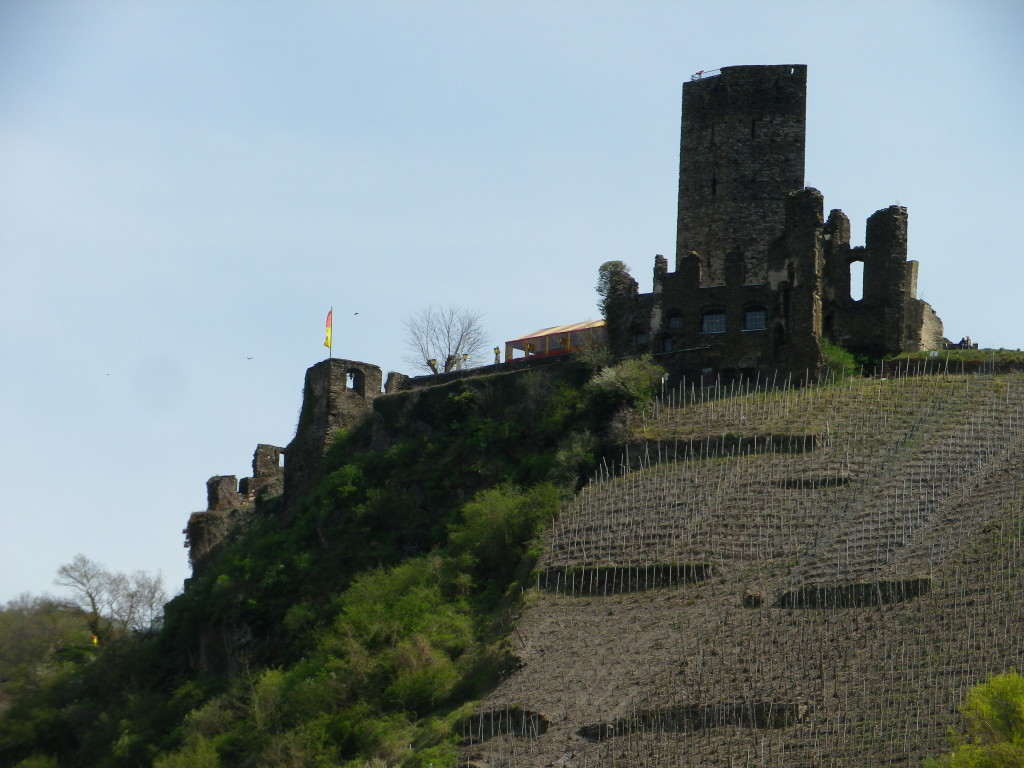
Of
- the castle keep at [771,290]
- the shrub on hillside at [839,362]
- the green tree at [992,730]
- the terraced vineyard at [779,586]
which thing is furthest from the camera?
the castle keep at [771,290]

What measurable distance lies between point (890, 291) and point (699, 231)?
7260mm

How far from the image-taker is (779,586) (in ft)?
146

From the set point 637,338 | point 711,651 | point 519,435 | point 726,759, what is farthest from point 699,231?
point 726,759

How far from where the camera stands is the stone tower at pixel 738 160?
6184 centimetres

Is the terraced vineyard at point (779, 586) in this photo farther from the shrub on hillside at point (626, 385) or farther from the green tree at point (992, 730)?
the green tree at point (992, 730)

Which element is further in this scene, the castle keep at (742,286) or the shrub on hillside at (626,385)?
the castle keep at (742,286)

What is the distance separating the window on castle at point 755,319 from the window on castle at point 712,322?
693 mm

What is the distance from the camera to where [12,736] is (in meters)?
59.6

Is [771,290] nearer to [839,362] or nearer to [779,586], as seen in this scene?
[839,362]

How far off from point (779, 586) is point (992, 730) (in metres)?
11.4

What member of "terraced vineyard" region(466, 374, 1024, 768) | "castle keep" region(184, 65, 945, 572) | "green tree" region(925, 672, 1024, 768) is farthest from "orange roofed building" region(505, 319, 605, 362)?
"green tree" region(925, 672, 1024, 768)

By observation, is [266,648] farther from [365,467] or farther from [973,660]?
[973,660]

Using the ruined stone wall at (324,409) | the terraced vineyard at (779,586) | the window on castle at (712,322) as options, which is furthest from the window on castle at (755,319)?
the ruined stone wall at (324,409)

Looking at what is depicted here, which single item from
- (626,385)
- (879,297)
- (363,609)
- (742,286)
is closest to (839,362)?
(879,297)
